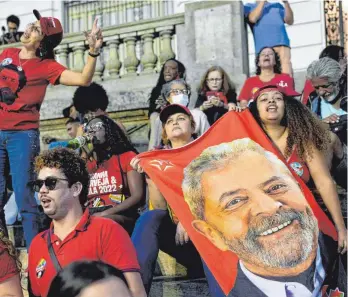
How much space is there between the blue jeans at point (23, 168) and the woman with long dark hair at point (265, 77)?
2753 millimetres

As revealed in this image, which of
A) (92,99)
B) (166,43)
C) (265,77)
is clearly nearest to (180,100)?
(92,99)

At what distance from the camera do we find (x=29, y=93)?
5.41 metres

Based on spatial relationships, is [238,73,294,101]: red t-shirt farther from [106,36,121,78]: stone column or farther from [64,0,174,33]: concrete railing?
[64,0,174,33]: concrete railing

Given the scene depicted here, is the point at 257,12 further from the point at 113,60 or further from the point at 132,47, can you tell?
the point at 113,60

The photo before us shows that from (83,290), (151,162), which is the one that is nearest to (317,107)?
(151,162)

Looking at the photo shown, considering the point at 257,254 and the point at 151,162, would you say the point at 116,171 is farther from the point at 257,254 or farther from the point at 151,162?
the point at 257,254

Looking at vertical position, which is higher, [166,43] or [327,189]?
[166,43]

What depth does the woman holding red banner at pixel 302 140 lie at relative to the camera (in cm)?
489

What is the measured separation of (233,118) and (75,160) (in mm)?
1364

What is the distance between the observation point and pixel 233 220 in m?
4.70

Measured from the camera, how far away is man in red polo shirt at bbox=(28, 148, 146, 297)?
12.7 feet

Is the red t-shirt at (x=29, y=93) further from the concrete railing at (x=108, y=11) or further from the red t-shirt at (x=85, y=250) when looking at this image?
the concrete railing at (x=108, y=11)

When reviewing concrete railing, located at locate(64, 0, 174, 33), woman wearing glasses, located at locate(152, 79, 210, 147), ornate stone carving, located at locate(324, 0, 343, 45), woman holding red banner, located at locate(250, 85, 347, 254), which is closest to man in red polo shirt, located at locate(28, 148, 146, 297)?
woman holding red banner, located at locate(250, 85, 347, 254)

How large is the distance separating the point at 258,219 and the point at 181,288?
76 centimetres
